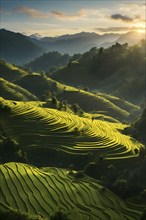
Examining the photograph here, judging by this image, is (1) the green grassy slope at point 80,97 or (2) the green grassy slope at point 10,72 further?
(2) the green grassy slope at point 10,72

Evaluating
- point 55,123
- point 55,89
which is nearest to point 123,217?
point 55,123

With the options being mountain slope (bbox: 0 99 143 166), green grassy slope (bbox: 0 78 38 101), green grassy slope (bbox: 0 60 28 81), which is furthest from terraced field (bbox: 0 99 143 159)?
green grassy slope (bbox: 0 60 28 81)

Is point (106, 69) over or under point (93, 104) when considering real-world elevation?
over

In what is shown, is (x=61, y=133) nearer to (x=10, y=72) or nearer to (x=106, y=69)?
(x=10, y=72)

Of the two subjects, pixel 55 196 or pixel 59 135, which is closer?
pixel 55 196

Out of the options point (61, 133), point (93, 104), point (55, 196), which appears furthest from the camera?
point (93, 104)

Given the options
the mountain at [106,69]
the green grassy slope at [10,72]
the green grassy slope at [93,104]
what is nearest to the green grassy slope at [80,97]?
the green grassy slope at [93,104]

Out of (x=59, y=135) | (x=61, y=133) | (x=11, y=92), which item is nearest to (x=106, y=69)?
(x=11, y=92)

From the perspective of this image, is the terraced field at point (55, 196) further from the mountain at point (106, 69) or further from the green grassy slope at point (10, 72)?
the mountain at point (106, 69)
